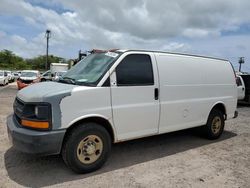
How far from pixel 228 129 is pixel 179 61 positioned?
3598 mm

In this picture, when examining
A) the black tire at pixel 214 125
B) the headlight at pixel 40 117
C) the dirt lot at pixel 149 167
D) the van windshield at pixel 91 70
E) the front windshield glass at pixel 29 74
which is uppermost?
the front windshield glass at pixel 29 74

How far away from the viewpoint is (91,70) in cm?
501

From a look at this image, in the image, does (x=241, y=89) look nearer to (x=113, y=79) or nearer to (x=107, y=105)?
(x=113, y=79)

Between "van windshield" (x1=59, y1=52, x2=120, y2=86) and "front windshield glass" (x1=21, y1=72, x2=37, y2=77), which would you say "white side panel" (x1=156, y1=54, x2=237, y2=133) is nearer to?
"van windshield" (x1=59, y1=52, x2=120, y2=86)

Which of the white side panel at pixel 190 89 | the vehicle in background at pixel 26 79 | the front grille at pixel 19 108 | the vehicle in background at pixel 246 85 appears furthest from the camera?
the vehicle in background at pixel 26 79

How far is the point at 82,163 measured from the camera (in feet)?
14.6

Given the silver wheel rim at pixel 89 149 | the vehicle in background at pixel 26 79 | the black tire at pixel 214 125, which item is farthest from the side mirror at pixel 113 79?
the vehicle in background at pixel 26 79

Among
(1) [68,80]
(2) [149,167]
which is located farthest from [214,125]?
(1) [68,80]

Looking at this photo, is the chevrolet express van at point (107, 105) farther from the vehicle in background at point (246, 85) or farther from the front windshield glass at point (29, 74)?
the front windshield glass at point (29, 74)

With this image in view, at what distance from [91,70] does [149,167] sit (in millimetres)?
2034

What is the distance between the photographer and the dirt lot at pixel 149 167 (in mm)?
4270

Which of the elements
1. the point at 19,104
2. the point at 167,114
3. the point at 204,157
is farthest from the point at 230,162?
the point at 19,104

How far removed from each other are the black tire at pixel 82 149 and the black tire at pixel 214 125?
10.2 ft

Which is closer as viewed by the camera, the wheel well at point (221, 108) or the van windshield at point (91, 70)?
the van windshield at point (91, 70)
